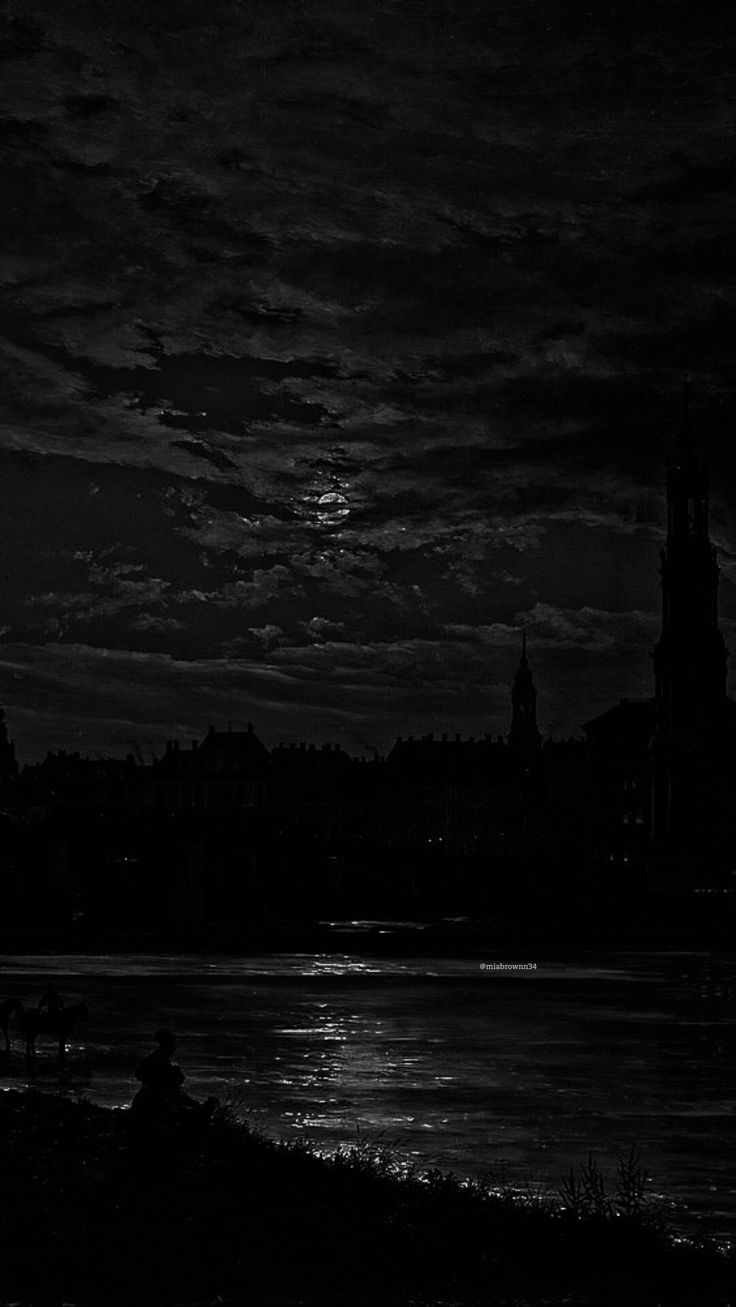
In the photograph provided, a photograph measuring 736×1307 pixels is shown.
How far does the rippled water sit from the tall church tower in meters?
109

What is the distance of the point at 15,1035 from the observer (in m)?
44.2

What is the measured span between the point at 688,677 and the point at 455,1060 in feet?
487

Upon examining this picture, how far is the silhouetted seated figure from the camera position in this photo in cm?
2145

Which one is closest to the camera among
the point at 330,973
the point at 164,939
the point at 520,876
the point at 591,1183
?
the point at 591,1183

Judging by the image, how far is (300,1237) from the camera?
17.8 metres

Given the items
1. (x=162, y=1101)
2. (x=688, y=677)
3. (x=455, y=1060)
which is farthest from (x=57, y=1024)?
(x=688, y=677)

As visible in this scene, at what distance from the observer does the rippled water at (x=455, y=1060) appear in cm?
2833

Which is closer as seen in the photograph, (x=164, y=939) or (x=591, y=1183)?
(x=591, y=1183)

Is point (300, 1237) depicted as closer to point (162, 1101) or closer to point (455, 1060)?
point (162, 1101)

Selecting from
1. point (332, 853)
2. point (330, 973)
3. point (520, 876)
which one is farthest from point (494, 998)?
point (332, 853)

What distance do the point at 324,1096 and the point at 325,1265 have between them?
17.2 metres

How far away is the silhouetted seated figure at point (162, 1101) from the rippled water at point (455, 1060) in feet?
17.5

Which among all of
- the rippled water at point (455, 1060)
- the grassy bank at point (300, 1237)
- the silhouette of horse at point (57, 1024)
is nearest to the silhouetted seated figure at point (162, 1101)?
the grassy bank at point (300, 1237)

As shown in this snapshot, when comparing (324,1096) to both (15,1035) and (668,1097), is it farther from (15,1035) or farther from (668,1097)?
(15,1035)
